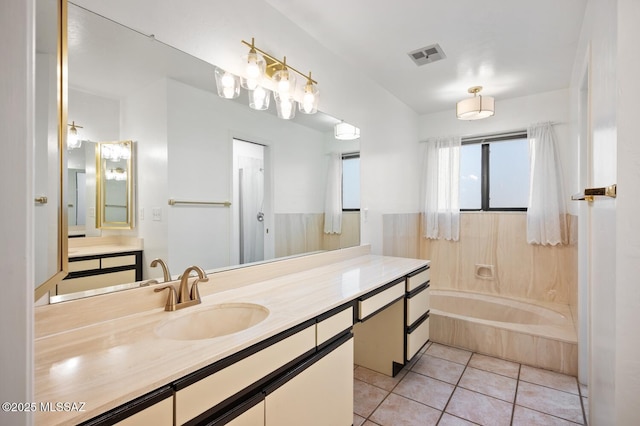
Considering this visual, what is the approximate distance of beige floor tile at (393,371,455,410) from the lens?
6.61ft

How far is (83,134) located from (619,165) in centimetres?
192

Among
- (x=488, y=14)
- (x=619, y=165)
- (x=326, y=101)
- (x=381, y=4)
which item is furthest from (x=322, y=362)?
(x=488, y=14)

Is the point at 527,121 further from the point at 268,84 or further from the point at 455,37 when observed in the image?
the point at 268,84

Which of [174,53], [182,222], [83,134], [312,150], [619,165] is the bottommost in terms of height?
[182,222]

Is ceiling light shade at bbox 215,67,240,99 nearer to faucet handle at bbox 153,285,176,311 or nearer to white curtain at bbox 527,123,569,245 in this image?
faucet handle at bbox 153,285,176,311

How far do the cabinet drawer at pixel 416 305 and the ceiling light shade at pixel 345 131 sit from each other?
4.61 feet

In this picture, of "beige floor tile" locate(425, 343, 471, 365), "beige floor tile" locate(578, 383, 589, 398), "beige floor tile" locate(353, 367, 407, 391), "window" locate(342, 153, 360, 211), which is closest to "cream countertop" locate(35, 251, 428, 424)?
"beige floor tile" locate(353, 367, 407, 391)

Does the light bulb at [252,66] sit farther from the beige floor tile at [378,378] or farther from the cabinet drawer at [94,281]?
the beige floor tile at [378,378]

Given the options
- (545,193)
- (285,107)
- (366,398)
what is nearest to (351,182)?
(285,107)

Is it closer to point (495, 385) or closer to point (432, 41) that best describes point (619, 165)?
point (432, 41)

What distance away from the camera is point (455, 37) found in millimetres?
2205

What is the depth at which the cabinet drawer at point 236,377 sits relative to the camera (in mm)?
805

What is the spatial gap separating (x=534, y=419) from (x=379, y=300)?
1.23 m

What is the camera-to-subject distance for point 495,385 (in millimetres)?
2207
